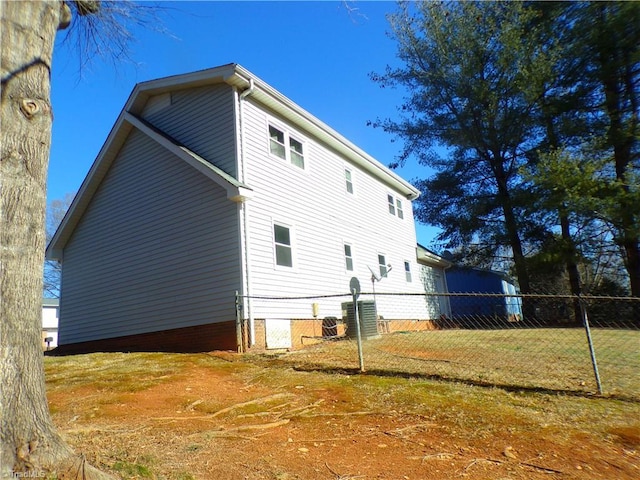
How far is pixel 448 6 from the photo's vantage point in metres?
19.8

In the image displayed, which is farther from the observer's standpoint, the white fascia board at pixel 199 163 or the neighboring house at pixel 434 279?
the neighboring house at pixel 434 279

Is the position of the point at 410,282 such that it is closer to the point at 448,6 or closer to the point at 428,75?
the point at 428,75

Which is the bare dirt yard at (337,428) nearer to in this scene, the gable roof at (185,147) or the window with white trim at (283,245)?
the window with white trim at (283,245)

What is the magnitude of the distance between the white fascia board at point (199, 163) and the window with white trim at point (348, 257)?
4611 mm

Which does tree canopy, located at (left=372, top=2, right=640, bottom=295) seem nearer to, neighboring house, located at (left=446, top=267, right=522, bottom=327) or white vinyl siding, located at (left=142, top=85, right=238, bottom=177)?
neighboring house, located at (left=446, top=267, right=522, bottom=327)

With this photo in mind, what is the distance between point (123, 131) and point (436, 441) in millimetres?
11962

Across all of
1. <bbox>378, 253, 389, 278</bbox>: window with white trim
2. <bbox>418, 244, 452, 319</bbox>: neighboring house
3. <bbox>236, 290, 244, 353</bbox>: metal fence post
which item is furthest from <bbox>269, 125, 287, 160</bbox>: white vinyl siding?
<bbox>418, 244, 452, 319</bbox>: neighboring house

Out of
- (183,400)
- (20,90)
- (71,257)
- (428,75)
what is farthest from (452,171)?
(20,90)

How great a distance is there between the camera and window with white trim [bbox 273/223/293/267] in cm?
1066

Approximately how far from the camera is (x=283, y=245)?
10852 millimetres

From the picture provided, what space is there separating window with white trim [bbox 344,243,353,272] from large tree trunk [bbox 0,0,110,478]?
10.6m

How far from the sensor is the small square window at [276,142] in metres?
11.6

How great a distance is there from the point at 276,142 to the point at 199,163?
2.36 meters

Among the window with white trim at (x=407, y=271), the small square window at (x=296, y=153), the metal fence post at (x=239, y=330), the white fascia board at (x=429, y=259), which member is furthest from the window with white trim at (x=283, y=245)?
the white fascia board at (x=429, y=259)
